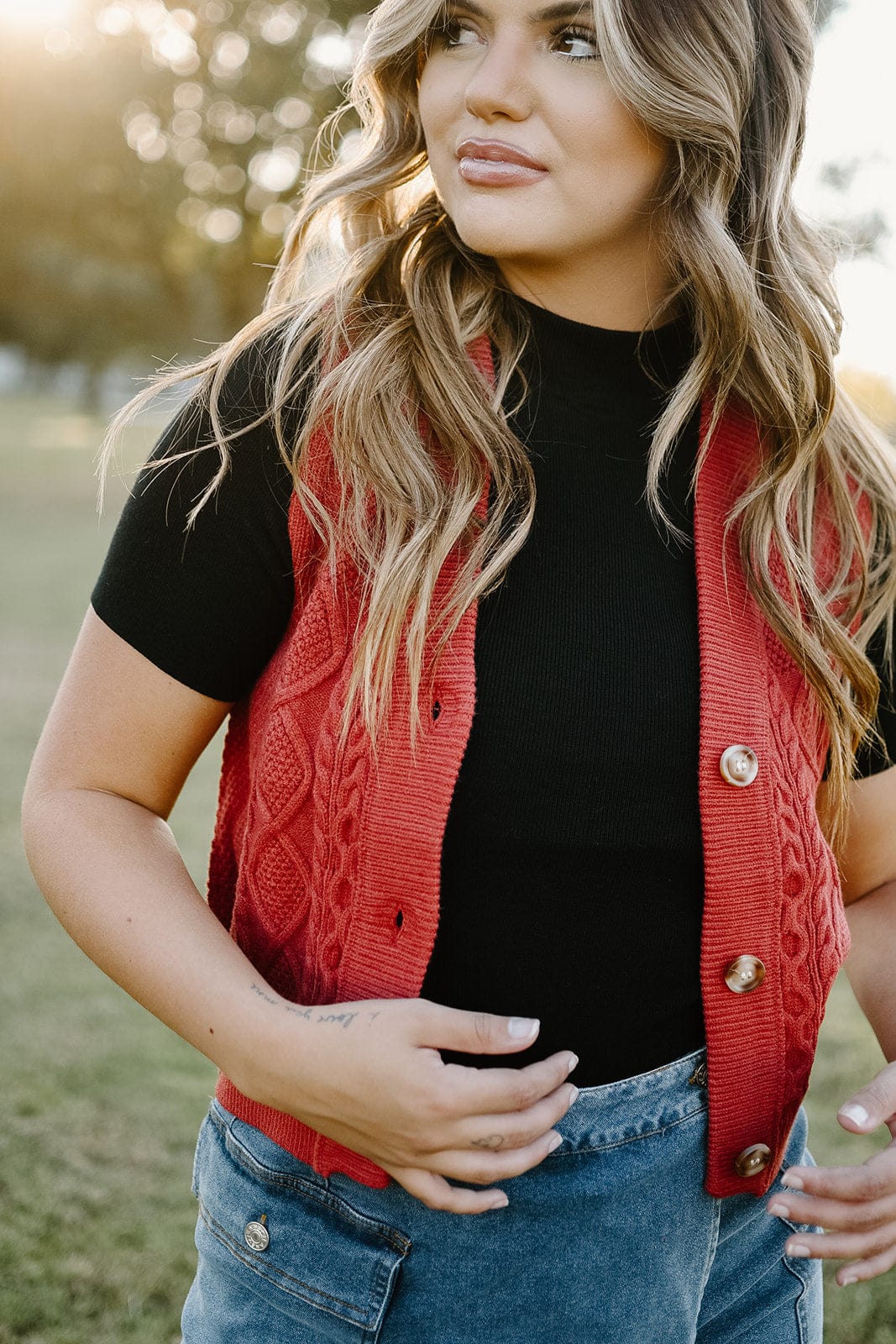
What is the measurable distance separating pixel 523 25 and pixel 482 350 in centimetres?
40

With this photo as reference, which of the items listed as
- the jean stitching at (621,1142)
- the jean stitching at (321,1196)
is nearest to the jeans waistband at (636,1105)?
the jean stitching at (621,1142)

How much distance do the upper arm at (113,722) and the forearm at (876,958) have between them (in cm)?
105

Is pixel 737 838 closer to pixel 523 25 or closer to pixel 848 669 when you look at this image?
pixel 848 669

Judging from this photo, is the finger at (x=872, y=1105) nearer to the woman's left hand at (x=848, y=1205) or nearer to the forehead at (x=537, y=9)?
the woman's left hand at (x=848, y=1205)

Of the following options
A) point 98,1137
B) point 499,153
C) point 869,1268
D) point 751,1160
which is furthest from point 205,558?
point 98,1137

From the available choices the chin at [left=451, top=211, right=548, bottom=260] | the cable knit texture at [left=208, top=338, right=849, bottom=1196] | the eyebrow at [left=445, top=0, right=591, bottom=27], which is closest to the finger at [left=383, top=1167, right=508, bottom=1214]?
the cable knit texture at [left=208, top=338, right=849, bottom=1196]

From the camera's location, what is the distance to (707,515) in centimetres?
164

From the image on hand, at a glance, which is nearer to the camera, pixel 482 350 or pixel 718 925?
pixel 718 925

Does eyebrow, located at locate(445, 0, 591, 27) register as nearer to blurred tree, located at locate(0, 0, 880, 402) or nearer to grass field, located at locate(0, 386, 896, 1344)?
grass field, located at locate(0, 386, 896, 1344)

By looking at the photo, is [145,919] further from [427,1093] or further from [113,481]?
[113,481]

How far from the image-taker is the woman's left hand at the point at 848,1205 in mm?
1342

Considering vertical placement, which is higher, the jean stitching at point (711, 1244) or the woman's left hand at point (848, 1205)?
the woman's left hand at point (848, 1205)

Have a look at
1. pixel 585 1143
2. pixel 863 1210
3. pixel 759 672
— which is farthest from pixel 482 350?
pixel 863 1210

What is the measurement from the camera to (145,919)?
4.50 feet
